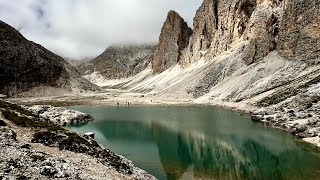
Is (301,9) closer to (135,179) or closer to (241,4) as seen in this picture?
(241,4)

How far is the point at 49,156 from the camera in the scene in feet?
109

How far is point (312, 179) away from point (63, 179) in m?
28.4

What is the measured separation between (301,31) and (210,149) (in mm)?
98413

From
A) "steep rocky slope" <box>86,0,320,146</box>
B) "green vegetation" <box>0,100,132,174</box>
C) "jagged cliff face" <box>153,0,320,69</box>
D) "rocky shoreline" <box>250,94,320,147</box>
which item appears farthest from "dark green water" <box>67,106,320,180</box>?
"jagged cliff face" <box>153,0,320,69</box>

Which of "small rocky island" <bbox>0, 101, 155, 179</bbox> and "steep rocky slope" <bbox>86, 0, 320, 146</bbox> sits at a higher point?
"steep rocky slope" <bbox>86, 0, 320, 146</bbox>

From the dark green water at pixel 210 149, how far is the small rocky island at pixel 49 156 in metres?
8.85

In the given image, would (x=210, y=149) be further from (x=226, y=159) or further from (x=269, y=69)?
(x=269, y=69)

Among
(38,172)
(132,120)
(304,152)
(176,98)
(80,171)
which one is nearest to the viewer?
(38,172)

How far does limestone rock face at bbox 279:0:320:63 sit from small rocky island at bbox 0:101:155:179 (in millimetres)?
107865

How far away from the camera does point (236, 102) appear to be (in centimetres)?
12800

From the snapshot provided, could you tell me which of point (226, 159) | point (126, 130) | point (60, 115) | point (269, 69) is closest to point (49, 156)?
point (226, 159)

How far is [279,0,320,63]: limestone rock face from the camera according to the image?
438 ft

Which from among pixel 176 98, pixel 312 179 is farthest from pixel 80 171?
pixel 176 98

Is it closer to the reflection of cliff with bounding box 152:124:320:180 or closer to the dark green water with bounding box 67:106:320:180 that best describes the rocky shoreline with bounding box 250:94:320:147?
the dark green water with bounding box 67:106:320:180
